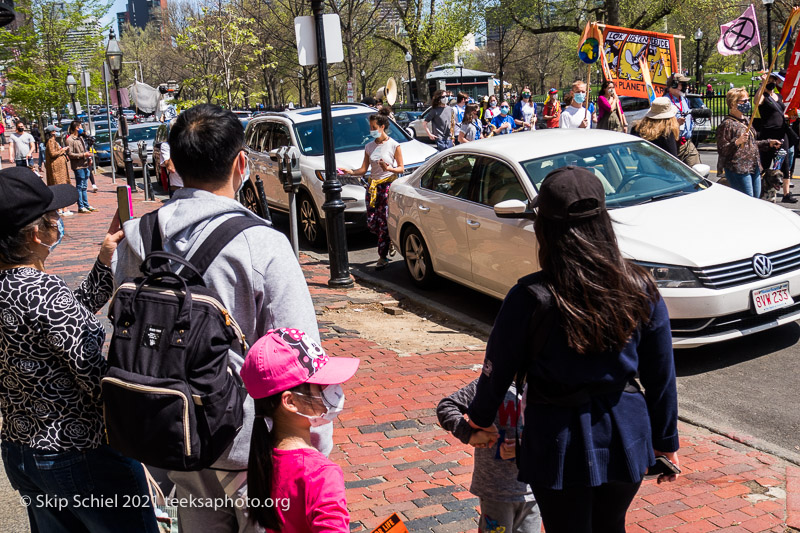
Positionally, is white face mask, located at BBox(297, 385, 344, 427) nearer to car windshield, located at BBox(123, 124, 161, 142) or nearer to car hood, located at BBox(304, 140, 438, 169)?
car hood, located at BBox(304, 140, 438, 169)

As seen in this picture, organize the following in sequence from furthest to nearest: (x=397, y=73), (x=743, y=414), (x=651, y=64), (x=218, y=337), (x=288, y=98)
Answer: (x=288, y=98) < (x=397, y=73) < (x=651, y=64) < (x=743, y=414) < (x=218, y=337)

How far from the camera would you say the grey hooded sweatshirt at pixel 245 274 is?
96.2 inches

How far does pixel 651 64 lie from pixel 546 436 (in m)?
11.9

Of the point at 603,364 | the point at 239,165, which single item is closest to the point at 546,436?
the point at 603,364

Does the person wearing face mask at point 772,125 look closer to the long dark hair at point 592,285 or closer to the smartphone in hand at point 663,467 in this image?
the smartphone in hand at point 663,467

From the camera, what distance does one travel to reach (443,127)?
17.4 metres

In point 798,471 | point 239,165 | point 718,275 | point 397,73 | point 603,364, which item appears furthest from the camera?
point 397,73

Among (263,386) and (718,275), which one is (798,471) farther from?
(263,386)

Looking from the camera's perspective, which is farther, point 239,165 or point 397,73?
point 397,73

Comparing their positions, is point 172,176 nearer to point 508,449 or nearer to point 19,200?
point 19,200

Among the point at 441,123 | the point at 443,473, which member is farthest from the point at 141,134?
the point at 443,473

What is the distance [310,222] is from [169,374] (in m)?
10.0

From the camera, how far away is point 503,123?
20797mm

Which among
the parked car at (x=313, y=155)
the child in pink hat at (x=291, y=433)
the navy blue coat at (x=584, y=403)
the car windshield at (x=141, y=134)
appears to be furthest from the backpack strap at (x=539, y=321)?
the car windshield at (x=141, y=134)
